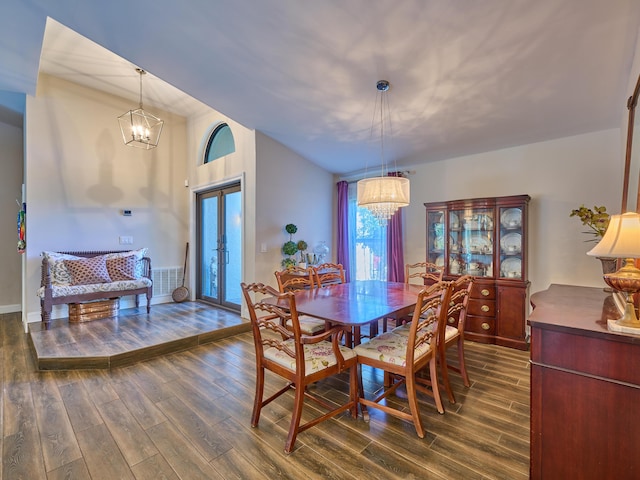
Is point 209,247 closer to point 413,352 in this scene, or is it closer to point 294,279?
point 294,279

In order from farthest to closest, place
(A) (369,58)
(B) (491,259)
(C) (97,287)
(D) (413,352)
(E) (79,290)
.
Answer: (C) (97,287) < (E) (79,290) < (B) (491,259) < (A) (369,58) < (D) (413,352)

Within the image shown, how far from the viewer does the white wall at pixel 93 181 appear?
420 cm

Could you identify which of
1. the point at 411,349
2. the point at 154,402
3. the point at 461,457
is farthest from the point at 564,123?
the point at 154,402

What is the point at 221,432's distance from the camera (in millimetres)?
2008

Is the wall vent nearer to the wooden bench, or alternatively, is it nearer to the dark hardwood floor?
the wooden bench

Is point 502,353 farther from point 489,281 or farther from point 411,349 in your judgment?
point 411,349

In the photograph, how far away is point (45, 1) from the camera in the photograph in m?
2.60

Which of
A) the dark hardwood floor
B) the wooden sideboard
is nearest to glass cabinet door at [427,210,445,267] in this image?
the dark hardwood floor

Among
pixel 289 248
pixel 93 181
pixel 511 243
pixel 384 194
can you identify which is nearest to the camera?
pixel 384 194

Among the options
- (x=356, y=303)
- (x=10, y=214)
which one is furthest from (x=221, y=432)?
(x=10, y=214)

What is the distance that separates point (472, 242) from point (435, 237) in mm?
483

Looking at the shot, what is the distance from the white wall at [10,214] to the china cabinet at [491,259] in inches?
270

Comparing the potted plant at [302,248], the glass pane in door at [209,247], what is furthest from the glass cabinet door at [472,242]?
the glass pane in door at [209,247]

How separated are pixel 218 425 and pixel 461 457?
5.18 feet
